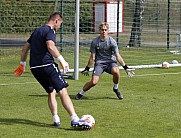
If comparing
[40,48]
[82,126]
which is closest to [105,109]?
[82,126]

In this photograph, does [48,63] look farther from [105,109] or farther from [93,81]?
[93,81]

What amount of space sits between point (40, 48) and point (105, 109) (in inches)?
89.2

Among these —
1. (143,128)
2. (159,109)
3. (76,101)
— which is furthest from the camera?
(76,101)

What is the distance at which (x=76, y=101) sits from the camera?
38.7 ft

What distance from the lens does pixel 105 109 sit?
35.5 ft

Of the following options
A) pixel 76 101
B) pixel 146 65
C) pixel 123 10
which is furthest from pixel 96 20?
pixel 76 101

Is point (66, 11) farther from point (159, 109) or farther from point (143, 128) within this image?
point (143, 128)

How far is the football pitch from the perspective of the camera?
8.85 metres

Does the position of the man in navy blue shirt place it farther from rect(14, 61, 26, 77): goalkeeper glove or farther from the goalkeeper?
the goalkeeper

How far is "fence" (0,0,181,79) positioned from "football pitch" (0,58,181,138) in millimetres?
5530

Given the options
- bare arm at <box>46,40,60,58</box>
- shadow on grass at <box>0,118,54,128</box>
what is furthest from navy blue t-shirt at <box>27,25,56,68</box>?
shadow on grass at <box>0,118,54,128</box>

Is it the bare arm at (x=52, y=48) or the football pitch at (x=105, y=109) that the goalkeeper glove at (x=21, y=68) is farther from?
the bare arm at (x=52, y=48)

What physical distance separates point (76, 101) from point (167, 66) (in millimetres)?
7019

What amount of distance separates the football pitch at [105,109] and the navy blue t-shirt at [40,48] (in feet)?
3.38
